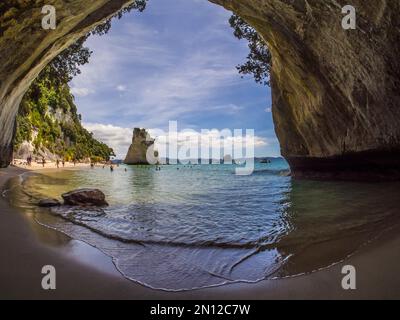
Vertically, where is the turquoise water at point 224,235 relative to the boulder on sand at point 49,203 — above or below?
below

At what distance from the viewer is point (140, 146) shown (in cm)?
10575

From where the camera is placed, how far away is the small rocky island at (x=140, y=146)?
4149 inches

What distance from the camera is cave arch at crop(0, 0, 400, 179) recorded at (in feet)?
30.1

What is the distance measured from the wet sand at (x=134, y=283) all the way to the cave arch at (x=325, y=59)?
602 cm

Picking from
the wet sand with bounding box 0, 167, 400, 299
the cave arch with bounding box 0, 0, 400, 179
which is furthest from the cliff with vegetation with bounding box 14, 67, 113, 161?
the wet sand with bounding box 0, 167, 400, 299

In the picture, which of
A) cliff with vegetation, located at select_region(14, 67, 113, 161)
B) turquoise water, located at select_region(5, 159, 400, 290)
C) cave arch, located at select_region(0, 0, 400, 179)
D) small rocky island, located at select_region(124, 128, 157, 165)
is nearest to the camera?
turquoise water, located at select_region(5, 159, 400, 290)

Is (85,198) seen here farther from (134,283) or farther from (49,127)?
(49,127)

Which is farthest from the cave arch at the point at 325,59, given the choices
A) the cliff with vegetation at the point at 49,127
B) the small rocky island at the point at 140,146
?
the small rocky island at the point at 140,146

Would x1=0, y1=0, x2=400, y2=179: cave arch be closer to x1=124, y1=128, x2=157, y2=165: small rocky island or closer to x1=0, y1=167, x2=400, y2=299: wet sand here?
x1=0, y1=167, x2=400, y2=299: wet sand

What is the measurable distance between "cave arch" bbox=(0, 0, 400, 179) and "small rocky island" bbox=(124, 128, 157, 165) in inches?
3513

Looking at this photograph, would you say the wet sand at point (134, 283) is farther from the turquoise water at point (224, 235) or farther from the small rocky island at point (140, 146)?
the small rocky island at point (140, 146)

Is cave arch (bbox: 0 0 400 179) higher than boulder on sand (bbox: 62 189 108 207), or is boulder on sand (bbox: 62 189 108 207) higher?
cave arch (bbox: 0 0 400 179)
